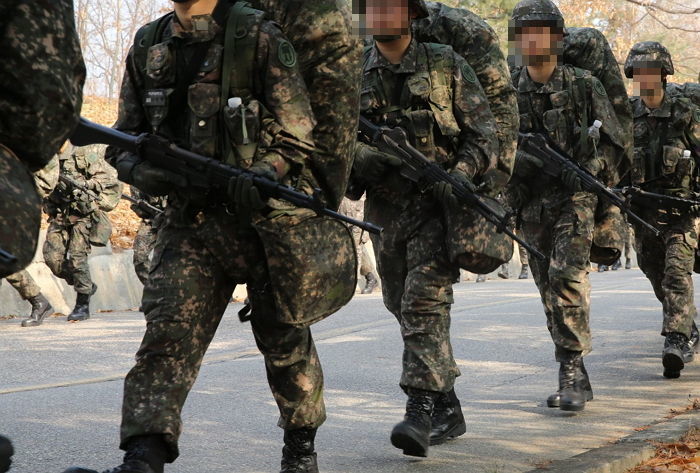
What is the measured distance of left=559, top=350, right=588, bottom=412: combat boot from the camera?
668 cm

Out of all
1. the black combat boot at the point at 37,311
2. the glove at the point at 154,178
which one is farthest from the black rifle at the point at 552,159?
the black combat boot at the point at 37,311

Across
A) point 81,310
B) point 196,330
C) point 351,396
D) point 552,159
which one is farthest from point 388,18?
point 81,310

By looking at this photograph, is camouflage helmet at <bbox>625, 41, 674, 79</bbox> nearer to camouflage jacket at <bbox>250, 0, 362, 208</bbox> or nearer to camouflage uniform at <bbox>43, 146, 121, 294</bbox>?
camouflage jacket at <bbox>250, 0, 362, 208</bbox>

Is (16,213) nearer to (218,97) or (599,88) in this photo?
(218,97)

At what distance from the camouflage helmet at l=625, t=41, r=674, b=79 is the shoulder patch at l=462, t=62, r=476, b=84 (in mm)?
3321

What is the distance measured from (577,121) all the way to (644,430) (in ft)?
7.39

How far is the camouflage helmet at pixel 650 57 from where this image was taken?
8.71 metres

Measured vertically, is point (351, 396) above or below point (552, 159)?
below

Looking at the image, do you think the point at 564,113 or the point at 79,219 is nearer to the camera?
the point at 564,113

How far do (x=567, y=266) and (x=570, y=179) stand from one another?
20.2 inches

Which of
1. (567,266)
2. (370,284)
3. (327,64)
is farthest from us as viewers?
(370,284)

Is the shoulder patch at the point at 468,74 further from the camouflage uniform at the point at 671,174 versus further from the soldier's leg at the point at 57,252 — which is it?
the soldier's leg at the point at 57,252

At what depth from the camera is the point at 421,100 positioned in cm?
568

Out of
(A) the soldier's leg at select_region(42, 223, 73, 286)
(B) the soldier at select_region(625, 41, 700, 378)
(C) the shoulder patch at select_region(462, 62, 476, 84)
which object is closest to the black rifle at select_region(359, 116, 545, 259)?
(C) the shoulder patch at select_region(462, 62, 476, 84)
